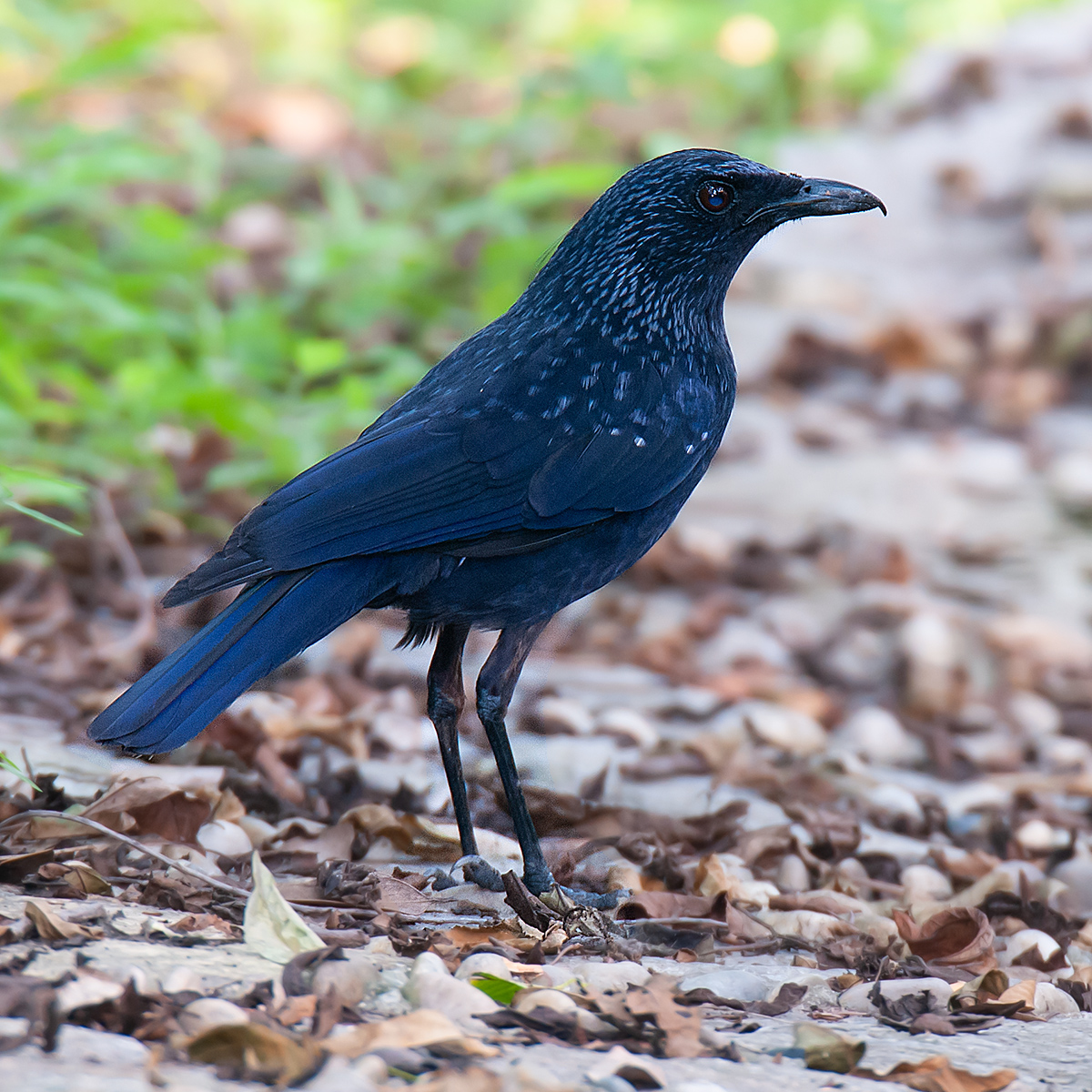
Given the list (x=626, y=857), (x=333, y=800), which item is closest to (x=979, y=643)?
(x=626, y=857)

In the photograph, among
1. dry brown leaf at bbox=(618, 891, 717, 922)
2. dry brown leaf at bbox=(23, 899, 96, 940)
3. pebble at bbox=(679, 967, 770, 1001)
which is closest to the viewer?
dry brown leaf at bbox=(23, 899, 96, 940)

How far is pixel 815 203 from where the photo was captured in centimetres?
344

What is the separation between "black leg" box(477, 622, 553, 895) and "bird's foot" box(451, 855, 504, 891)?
82 millimetres

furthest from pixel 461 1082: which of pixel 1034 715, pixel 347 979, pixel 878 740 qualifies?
pixel 1034 715

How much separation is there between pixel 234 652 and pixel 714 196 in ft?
5.32

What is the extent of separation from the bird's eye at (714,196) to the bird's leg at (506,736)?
1122 millimetres

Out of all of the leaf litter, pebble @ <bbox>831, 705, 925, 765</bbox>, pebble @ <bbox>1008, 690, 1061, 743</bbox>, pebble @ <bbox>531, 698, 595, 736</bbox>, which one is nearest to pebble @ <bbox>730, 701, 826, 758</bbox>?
the leaf litter

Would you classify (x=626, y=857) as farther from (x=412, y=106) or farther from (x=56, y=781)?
(x=412, y=106)

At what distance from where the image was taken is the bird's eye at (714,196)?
343cm

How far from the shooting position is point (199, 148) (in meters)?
6.78

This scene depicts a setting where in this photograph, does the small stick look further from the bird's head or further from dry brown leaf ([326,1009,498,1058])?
the bird's head

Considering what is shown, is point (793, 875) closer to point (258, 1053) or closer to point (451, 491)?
point (451, 491)

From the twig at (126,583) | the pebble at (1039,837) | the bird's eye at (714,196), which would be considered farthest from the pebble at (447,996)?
the twig at (126,583)

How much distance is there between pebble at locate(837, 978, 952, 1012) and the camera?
264cm
